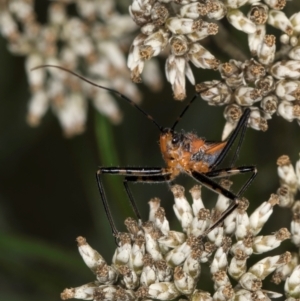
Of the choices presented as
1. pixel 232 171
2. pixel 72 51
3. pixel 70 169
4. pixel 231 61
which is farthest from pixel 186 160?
pixel 70 169

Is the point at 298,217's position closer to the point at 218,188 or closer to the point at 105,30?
the point at 218,188

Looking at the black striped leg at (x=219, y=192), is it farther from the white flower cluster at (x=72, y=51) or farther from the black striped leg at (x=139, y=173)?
the white flower cluster at (x=72, y=51)

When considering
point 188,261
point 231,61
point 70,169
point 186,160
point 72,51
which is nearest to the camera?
point 188,261

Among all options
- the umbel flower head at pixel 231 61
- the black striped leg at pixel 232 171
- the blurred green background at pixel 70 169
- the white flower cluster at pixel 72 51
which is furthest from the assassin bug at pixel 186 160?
the white flower cluster at pixel 72 51

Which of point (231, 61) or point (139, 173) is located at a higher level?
point (231, 61)

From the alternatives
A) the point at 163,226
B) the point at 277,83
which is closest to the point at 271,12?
the point at 277,83

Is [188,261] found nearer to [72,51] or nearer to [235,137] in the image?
[235,137]

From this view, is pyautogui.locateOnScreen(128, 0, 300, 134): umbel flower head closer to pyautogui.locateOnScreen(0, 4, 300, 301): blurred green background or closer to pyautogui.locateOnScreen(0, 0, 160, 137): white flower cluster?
pyautogui.locateOnScreen(0, 4, 300, 301): blurred green background

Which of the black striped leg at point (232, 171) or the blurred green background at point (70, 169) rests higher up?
the blurred green background at point (70, 169)
